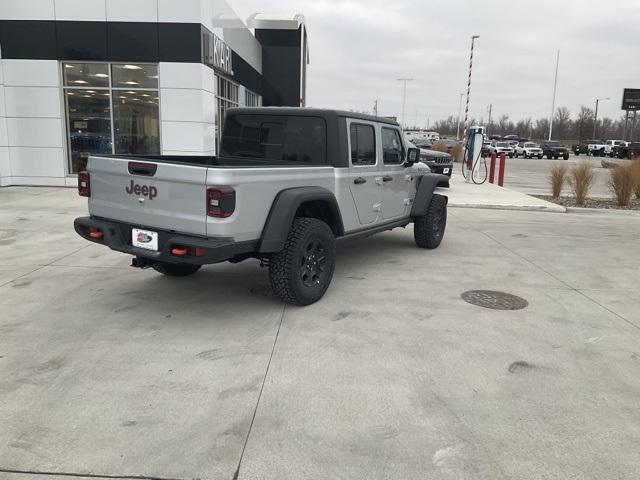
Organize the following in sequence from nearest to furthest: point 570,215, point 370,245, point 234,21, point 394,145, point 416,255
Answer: point 394,145
point 416,255
point 370,245
point 570,215
point 234,21

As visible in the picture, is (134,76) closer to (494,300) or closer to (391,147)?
(391,147)

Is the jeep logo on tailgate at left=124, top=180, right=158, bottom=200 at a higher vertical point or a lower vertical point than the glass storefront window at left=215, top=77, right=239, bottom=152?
lower

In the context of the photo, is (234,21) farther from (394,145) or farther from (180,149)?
(394,145)

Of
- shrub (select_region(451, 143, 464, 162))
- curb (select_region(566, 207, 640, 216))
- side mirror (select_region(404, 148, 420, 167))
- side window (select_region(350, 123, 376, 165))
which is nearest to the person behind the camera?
side window (select_region(350, 123, 376, 165))

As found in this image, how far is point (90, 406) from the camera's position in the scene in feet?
10.6

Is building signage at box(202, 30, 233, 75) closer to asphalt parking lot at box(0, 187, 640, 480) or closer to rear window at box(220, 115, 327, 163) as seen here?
rear window at box(220, 115, 327, 163)

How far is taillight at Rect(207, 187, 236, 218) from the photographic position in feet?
13.4

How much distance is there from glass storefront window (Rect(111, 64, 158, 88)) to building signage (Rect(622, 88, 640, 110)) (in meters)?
81.3

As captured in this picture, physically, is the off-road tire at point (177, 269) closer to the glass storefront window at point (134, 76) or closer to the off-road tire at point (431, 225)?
the off-road tire at point (431, 225)

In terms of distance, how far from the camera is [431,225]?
773cm

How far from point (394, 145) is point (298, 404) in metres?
4.26

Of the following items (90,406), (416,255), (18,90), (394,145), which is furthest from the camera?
(18,90)

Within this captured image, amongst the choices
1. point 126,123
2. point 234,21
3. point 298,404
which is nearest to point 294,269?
point 298,404

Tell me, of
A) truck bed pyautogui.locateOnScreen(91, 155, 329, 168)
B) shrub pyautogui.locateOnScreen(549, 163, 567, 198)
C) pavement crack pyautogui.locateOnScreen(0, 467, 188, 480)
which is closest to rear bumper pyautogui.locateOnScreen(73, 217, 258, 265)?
truck bed pyautogui.locateOnScreen(91, 155, 329, 168)
